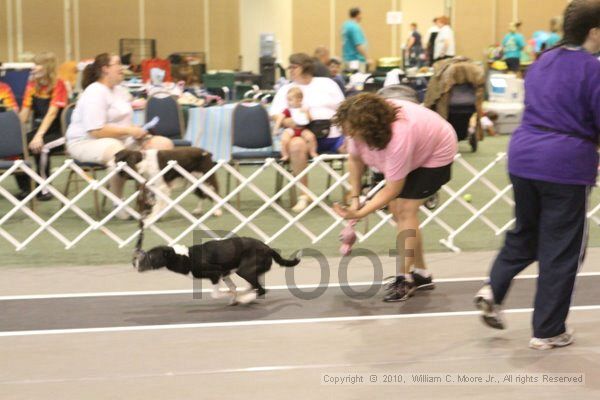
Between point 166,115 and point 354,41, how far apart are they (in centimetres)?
579

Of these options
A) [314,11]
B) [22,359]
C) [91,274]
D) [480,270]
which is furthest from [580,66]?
[314,11]

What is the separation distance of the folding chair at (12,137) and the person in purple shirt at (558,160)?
3893mm

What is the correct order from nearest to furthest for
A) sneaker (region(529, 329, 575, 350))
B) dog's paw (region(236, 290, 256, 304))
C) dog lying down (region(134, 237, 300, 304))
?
sneaker (region(529, 329, 575, 350)) < dog lying down (region(134, 237, 300, 304)) < dog's paw (region(236, 290, 256, 304))

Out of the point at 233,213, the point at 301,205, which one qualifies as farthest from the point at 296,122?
the point at 233,213

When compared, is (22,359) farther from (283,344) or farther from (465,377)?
(465,377)

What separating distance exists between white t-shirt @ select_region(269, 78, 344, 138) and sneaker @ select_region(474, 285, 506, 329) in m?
3.17

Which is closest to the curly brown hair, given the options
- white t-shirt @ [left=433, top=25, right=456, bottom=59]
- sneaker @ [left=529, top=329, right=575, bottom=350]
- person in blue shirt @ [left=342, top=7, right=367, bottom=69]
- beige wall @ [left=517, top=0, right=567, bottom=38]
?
sneaker @ [left=529, top=329, right=575, bottom=350]

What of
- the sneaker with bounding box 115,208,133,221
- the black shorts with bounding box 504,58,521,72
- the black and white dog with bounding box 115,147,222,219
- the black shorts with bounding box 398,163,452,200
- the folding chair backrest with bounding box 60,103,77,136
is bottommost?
the sneaker with bounding box 115,208,133,221

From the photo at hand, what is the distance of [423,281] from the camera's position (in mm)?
4328

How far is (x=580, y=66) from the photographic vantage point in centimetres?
318

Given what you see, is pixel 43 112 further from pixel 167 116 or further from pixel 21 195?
pixel 167 116

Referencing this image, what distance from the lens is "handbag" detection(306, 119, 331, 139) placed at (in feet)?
21.6

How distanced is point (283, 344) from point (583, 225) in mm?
1134

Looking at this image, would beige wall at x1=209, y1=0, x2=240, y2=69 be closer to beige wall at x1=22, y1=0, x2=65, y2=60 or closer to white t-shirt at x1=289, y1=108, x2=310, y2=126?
beige wall at x1=22, y1=0, x2=65, y2=60
